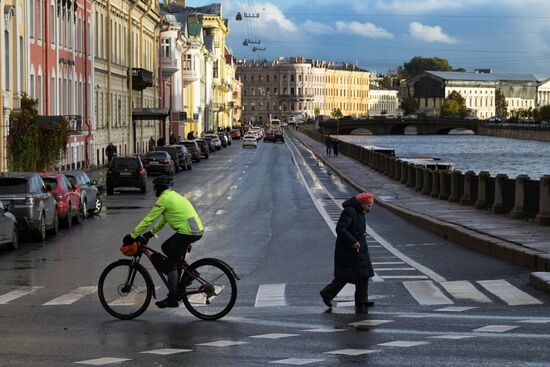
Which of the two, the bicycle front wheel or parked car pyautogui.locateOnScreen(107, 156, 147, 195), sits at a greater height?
the bicycle front wheel

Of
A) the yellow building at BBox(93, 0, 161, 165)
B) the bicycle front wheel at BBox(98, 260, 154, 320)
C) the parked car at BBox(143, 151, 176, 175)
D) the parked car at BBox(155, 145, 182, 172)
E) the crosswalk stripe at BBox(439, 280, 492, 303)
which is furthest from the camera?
the yellow building at BBox(93, 0, 161, 165)

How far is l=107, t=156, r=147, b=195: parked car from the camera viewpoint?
48.8 m

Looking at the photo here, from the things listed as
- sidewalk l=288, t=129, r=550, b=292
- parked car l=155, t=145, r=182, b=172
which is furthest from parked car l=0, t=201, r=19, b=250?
parked car l=155, t=145, r=182, b=172

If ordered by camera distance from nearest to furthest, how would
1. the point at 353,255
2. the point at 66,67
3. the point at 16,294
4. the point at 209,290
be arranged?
1. the point at 209,290
2. the point at 353,255
3. the point at 16,294
4. the point at 66,67

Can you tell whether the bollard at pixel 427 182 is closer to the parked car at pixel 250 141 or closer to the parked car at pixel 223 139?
the parked car at pixel 250 141

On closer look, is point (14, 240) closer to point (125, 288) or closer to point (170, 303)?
point (125, 288)

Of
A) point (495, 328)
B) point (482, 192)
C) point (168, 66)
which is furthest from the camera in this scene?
point (168, 66)

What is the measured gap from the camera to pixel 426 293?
659 inches

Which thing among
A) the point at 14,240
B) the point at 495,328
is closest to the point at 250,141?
the point at 14,240

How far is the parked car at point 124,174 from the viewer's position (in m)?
48.8

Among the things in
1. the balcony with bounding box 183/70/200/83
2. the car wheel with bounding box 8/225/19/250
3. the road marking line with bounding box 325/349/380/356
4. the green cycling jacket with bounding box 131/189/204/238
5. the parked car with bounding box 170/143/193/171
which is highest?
the balcony with bounding box 183/70/200/83

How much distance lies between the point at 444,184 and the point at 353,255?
26526mm

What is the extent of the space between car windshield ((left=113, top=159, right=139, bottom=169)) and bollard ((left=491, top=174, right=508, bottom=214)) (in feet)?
66.9

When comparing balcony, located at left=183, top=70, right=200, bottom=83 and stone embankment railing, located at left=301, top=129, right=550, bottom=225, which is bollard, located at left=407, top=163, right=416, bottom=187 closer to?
stone embankment railing, located at left=301, top=129, right=550, bottom=225
